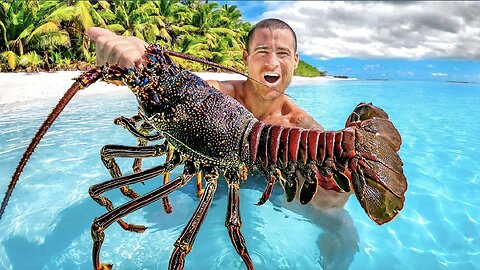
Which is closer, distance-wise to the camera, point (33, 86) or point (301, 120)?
point (301, 120)

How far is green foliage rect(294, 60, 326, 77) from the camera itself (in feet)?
147

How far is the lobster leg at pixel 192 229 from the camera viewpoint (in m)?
1.79

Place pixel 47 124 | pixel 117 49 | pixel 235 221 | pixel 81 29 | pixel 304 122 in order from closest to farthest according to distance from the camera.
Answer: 1. pixel 47 124
2. pixel 235 221
3. pixel 117 49
4. pixel 304 122
5. pixel 81 29

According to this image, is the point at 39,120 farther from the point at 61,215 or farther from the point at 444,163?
the point at 444,163

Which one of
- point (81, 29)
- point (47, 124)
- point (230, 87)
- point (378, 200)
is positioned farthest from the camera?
point (81, 29)

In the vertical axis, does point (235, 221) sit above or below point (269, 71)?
below

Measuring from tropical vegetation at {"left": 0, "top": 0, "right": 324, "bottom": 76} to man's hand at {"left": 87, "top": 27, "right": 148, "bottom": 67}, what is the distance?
40.4 ft

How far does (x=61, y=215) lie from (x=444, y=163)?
17.3 ft

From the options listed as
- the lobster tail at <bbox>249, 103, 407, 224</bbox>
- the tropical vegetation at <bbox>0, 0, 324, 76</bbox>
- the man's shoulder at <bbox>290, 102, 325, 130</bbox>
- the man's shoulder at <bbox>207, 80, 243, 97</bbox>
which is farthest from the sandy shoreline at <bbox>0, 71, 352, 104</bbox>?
the lobster tail at <bbox>249, 103, 407, 224</bbox>

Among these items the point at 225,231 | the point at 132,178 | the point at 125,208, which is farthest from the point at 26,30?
the point at 125,208

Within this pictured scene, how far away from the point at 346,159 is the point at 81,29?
696 inches

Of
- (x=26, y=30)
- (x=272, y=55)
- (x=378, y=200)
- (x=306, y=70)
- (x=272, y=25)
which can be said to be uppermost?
(x=272, y=25)

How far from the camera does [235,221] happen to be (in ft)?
6.13

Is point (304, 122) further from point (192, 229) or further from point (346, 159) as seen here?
point (192, 229)
